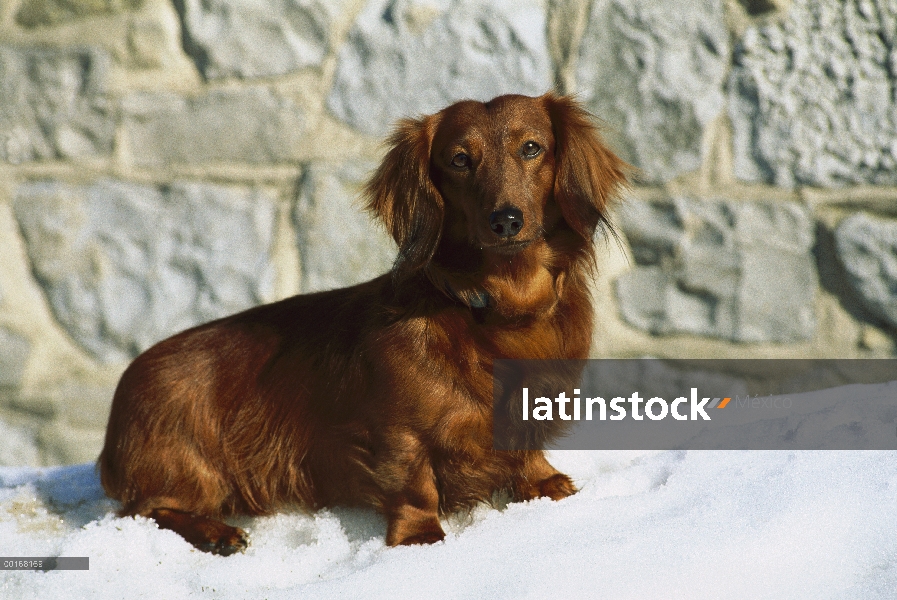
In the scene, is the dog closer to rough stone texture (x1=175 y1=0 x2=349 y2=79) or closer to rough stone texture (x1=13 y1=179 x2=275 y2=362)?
rough stone texture (x1=13 y1=179 x2=275 y2=362)

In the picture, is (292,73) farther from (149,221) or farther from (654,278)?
(654,278)

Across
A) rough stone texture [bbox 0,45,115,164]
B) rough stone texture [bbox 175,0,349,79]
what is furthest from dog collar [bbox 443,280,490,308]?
rough stone texture [bbox 0,45,115,164]

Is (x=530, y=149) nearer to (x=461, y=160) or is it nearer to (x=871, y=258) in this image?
(x=461, y=160)

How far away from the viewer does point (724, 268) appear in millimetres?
3002

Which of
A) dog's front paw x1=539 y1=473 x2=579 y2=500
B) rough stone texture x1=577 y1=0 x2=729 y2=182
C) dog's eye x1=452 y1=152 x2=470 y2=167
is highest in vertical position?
rough stone texture x1=577 y1=0 x2=729 y2=182

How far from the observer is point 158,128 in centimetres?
305

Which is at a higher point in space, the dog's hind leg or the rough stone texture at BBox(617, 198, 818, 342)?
the rough stone texture at BBox(617, 198, 818, 342)

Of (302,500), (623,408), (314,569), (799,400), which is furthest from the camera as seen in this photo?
(623,408)

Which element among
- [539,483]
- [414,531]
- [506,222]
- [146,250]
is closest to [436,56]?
[146,250]

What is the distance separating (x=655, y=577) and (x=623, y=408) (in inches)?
54.4

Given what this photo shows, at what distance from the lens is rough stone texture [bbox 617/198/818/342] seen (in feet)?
9.74

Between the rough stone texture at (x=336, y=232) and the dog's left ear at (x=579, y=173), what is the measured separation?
1.15 m

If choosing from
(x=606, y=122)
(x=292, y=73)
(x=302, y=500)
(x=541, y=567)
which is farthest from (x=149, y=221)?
(x=541, y=567)

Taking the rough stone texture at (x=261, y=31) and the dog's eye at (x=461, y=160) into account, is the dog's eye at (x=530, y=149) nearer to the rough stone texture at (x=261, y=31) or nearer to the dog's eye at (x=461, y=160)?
the dog's eye at (x=461, y=160)
